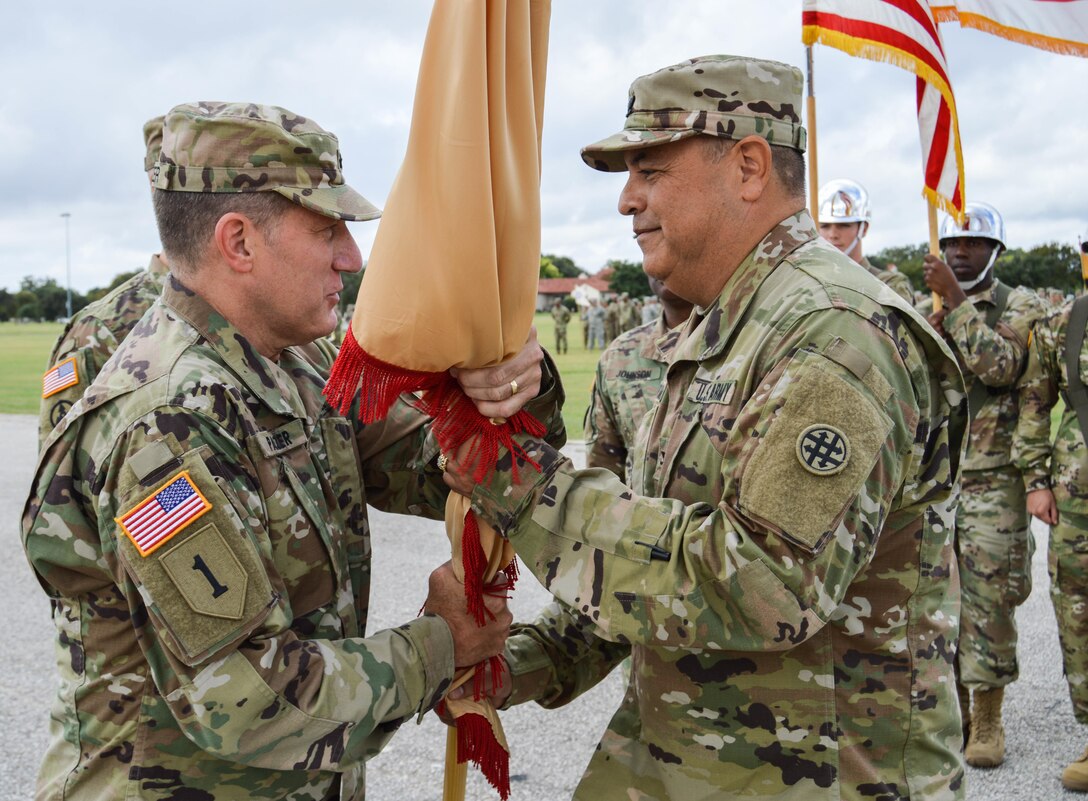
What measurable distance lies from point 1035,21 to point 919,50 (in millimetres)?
1180

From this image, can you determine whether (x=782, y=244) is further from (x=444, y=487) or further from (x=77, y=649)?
(x=77, y=649)

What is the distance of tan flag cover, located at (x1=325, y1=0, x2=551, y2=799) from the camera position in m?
2.05

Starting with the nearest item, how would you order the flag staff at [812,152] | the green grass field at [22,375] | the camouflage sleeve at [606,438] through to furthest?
the flag staff at [812,152] → the camouflage sleeve at [606,438] → the green grass field at [22,375]

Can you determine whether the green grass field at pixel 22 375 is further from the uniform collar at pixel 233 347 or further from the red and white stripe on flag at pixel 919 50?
the uniform collar at pixel 233 347

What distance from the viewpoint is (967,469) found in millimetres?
6066

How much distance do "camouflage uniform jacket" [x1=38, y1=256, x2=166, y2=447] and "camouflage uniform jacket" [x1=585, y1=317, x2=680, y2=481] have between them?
101 inches

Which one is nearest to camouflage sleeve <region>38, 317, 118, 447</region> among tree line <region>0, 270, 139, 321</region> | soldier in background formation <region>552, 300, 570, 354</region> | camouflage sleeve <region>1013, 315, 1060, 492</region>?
camouflage sleeve <region>1013, 315, 1060, 492</region>

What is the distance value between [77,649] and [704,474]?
5.16 ft

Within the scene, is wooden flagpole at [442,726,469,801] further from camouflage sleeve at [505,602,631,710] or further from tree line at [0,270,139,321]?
tree line at [0,270,139,321]

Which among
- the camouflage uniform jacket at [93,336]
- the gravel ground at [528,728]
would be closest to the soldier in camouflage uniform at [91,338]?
the camouflage uniform jacket at [93,336]

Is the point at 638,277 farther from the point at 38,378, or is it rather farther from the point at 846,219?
the point at 846,219

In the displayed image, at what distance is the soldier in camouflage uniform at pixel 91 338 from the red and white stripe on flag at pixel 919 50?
3157 mm

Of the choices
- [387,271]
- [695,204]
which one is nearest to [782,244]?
[695,204]

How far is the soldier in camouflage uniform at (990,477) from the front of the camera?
18.5 feet
